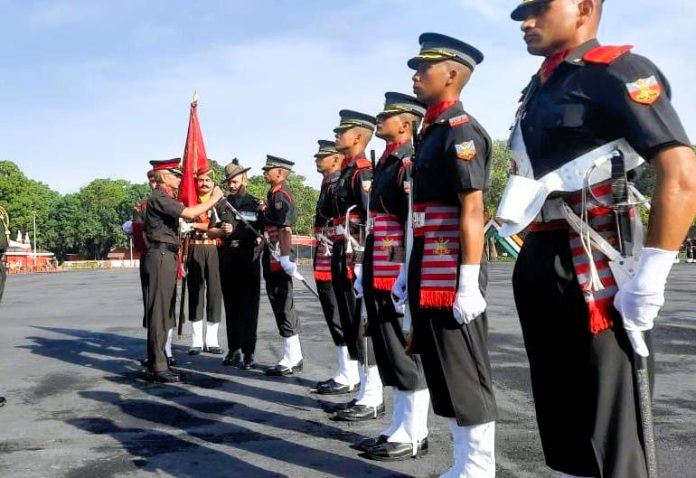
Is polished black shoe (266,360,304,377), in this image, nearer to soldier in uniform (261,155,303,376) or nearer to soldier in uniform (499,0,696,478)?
soldier in uniform (261,155,303,376)

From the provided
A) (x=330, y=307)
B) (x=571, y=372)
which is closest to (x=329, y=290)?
(x=330, y=307)

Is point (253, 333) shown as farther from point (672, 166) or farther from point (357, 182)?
point (672, 166)

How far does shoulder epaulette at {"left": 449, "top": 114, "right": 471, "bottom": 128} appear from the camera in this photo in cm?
343

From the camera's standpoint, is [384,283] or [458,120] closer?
[458,120]

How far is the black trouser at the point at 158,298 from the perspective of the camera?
726 cm

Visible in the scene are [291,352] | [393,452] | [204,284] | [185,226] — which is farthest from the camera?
[204,284]

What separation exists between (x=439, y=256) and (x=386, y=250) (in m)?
1.16

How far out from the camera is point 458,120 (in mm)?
3443

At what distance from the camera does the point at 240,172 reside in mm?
8602

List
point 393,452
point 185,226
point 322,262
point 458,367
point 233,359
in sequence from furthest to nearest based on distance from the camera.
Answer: point 185,226 → point 233,359 → point 322,262 → point 393,452 → point 458,367

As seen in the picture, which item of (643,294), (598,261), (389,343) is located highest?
(598,261)

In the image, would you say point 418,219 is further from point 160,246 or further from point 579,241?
point 160,246

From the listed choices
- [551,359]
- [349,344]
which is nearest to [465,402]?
[551,359]

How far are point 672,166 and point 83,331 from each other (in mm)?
11312
